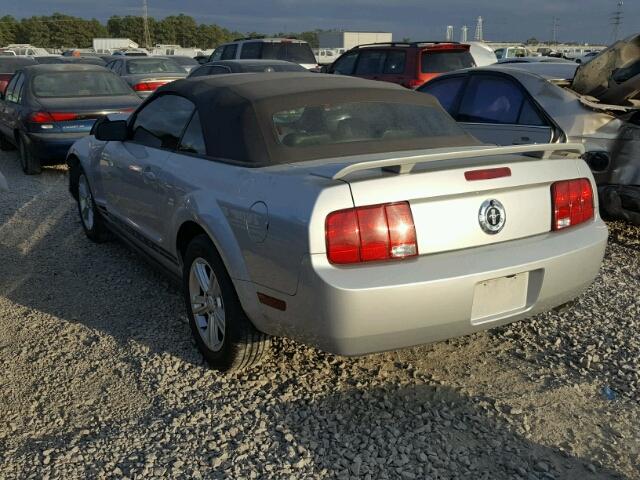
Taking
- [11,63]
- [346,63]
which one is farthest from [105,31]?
[346,63]

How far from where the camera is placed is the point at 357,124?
3910 millimetres

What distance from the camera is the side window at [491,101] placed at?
252 inches

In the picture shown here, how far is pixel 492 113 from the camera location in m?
6.62

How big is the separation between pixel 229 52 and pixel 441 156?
15949mm

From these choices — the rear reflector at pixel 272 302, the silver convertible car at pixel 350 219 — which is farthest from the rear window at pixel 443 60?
Answer: the rear reflector at pixel 272 302

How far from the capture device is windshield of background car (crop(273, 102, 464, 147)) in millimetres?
3709

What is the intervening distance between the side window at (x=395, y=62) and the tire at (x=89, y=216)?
836cm

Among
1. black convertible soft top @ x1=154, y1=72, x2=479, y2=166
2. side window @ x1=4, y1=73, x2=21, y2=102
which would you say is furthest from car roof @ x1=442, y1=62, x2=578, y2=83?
side window @ x1=4, y1=73, x2=21, y2=102

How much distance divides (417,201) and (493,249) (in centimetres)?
46

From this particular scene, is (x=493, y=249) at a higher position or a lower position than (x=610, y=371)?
higher

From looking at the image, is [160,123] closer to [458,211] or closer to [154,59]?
[458,211]

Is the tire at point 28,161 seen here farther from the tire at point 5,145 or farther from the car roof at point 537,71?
the car roof at point 537,71

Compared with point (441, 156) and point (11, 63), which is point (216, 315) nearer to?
point (441, 156)

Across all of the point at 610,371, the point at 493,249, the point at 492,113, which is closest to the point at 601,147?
the point at 492,113
